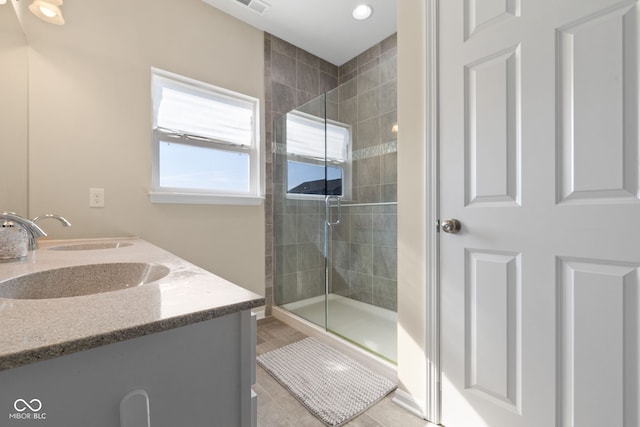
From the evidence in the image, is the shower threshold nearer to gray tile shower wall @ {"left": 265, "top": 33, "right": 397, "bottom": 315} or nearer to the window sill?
gray tile shower wall @ {"left": 265, "top": 33, "right": 397, "bottom": 315}

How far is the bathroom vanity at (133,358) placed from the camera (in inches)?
14.8

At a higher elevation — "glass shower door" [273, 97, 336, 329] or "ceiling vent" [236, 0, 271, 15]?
"ceiling vent" [236, 0, 271, 15]

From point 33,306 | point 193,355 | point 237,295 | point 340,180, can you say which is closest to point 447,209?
A: point 237,295

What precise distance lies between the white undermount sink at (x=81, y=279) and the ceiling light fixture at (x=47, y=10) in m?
1.47

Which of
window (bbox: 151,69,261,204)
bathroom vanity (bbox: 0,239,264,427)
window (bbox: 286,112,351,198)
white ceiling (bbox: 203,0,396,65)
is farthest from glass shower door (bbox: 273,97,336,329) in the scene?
bathroom vanity (bbox: 0,239,264,427)

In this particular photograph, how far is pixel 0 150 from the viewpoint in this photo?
4.14 ft

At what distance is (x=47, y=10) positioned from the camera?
144cm

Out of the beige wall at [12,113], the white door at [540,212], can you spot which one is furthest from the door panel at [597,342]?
the beige wall at [12,113]

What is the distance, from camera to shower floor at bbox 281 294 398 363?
6.24 feet

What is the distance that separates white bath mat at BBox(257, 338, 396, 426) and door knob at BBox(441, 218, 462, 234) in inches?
36.9

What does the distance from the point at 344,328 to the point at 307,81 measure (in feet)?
7.65

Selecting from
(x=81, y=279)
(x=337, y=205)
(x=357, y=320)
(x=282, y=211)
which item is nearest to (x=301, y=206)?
(x=282, y=211)

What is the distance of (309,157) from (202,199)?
1.02m

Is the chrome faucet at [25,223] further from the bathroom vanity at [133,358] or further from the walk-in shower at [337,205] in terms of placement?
the walk-in shower at [337,205]
